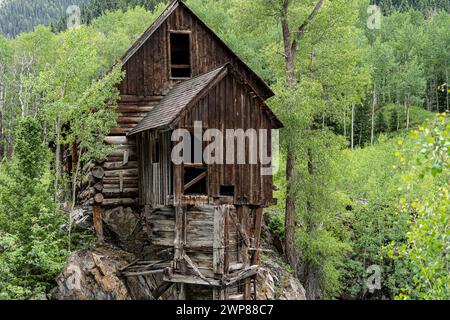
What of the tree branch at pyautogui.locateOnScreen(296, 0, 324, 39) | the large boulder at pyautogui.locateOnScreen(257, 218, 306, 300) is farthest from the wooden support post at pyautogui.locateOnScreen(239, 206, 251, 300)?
the tree branch at pyautogui.locateOnScreen(296, 0, 324, 39)

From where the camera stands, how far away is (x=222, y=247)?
1777 cm

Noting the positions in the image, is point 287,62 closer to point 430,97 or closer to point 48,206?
point 48,206

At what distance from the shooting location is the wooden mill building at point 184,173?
58.9ft

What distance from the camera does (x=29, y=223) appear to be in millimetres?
17844

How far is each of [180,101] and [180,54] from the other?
5.53 metres

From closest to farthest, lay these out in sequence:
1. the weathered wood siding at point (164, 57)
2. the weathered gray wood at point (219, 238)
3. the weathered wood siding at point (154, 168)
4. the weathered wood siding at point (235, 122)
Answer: the weathered gray wood at point (219, 238)
the weathered wood siding at point (235, 122)
the weathered wood siding at point (154, 168)
the weathered wood siding at point (164, 57)

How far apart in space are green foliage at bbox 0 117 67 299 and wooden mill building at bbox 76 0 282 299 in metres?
2.17

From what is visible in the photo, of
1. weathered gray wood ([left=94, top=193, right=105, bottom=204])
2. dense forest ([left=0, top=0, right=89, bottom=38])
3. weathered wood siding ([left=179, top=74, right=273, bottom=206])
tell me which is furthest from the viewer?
dense forest ([left=0, top=0, right=89, bottom=38])

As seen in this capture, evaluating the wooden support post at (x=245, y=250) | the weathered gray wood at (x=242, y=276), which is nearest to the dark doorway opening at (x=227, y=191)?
the wooden support post at (x=245, y=250)

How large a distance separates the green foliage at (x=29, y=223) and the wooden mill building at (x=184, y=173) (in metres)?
2.17

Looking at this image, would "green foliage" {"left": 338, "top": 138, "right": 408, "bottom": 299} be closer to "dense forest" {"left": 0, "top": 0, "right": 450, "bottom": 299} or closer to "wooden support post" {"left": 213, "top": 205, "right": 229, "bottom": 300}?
"dense forest" {"left": 0, "top": 0, "right": 450, "bottom": 299}

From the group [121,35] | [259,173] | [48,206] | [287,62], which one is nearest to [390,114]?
[121,35]

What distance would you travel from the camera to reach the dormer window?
71.0 feet

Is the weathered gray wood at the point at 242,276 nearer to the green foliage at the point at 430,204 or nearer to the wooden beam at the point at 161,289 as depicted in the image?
the wooden beam at the point at 161,289
